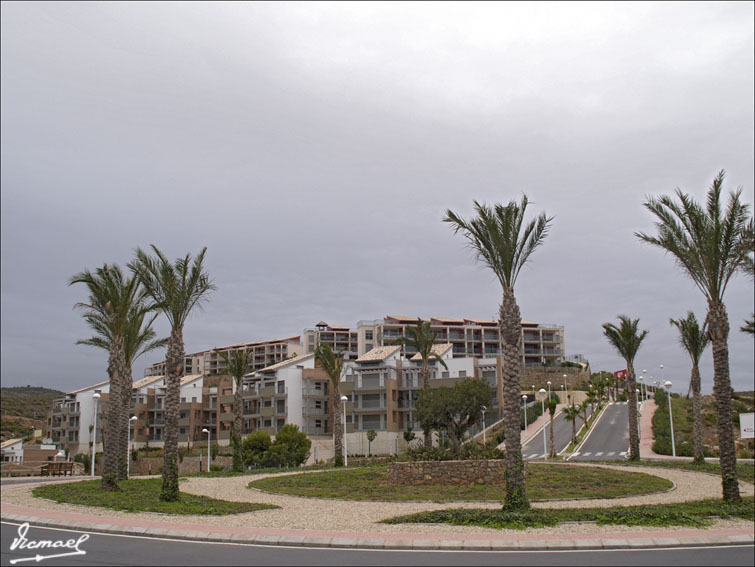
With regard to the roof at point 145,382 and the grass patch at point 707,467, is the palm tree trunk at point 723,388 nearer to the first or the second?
the grass patch at point 707,467

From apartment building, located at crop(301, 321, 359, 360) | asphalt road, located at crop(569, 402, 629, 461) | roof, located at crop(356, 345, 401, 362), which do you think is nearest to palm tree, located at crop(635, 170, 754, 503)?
asphalt road, located at crop(569, 402, 629, 461)

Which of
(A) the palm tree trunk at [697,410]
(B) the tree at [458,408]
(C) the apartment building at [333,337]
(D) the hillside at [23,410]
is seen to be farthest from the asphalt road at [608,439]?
(D) the hillside at [23,410]

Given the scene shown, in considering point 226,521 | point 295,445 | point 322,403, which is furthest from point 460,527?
point 322,403

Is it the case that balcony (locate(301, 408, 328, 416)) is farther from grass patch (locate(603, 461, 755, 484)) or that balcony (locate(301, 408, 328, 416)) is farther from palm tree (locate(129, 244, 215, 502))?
palm tree (locate(129, 244, 215, 502))

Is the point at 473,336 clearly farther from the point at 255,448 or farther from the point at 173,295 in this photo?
the point at 173,295

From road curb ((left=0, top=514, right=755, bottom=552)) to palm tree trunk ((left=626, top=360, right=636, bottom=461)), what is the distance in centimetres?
2835

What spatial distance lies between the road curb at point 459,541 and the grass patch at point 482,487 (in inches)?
305

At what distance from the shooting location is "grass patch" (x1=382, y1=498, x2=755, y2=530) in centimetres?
1422

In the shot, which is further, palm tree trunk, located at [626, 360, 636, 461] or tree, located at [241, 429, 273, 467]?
tree, located at [241, 429, 273, 467]

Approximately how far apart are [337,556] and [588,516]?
6.74m

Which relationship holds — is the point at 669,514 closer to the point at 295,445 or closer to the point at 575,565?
the point at 575,565

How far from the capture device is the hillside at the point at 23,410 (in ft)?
326

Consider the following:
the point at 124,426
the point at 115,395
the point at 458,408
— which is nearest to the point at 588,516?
the point at 458,408

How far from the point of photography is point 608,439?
57.5 m
